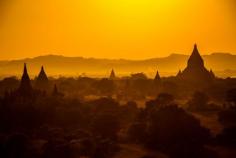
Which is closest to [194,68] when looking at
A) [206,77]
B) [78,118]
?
[206,77]

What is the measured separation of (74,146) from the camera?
125ft

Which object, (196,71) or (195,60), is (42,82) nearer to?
(196,71)

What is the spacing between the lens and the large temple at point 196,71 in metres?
91.6

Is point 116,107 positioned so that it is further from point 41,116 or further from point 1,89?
point 1,89

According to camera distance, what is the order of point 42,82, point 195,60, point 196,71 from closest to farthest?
point 42,82 < point 196,71 < point 195,60

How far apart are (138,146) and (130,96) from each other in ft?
142

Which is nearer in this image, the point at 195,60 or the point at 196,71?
the point at 196,71

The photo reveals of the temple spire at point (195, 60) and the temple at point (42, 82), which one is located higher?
the temple spire at point (195, 60)

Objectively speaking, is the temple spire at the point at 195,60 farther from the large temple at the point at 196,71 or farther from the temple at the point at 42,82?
the temple at the point at 42,82

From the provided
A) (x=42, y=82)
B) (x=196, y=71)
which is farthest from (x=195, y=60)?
(x=42, y=82)

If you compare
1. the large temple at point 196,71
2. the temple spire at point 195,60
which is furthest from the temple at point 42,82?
the temple spire at point 195,60

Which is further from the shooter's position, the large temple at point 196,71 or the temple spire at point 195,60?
the temple spire at point 195,60

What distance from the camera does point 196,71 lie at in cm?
9238

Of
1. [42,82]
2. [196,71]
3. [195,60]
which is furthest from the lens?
[195,60]
